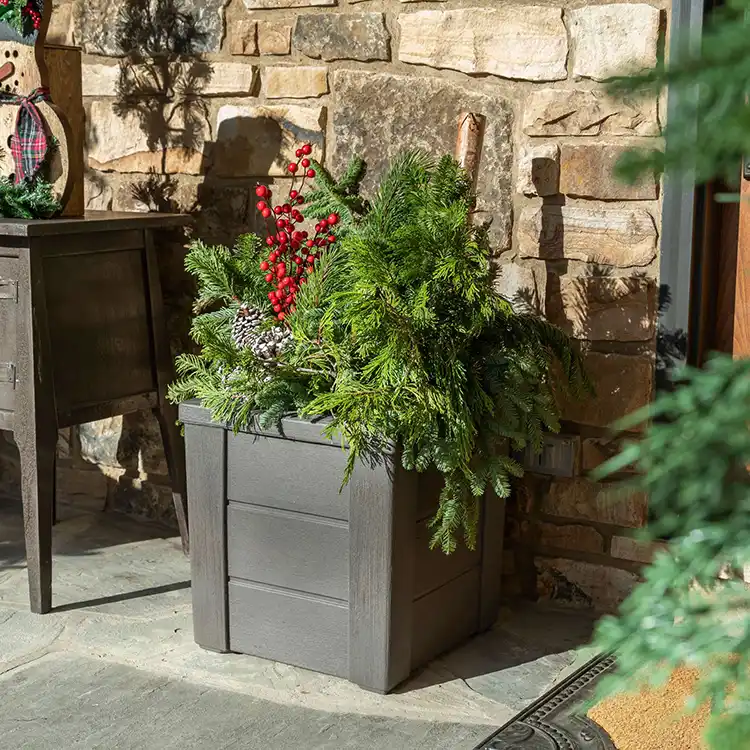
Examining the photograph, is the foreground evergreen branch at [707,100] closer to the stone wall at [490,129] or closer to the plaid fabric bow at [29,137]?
the stone wall at [490,129]

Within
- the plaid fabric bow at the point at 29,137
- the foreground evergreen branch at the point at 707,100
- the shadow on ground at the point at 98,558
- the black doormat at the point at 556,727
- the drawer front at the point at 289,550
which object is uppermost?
the plaid fabric bow at the point at 29,137

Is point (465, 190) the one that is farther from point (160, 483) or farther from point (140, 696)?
point (160, 483)

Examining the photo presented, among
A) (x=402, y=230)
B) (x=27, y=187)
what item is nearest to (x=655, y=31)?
(x=402, y=230)

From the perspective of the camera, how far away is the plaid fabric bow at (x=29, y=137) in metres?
2.83

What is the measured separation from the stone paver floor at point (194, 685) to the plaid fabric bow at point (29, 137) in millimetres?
1114

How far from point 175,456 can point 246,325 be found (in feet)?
2.75

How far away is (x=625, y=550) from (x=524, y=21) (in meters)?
1.30

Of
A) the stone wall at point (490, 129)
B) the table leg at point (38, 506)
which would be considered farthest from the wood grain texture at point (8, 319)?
the stone wall at point (490, 129)

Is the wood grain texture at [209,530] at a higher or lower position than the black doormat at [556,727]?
higher

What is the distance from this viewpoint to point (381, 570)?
225 centimetres

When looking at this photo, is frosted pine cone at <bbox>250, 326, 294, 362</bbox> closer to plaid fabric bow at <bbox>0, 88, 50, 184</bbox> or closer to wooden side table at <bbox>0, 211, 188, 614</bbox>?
wooden side table at <bbox>0, 211, 188, 614</bbox>

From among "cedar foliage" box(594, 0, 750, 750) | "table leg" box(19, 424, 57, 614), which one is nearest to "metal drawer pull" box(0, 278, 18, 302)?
"table leg" box(19, 424, 57, 614)

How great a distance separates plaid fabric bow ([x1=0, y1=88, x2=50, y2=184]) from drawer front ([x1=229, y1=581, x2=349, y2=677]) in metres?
1.22

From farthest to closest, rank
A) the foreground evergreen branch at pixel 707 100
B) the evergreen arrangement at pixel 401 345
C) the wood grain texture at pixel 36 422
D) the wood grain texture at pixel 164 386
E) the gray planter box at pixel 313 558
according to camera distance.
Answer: the wood grain texture at pixel 164 386, the wood grain texture at pixel 36 422, the gray planter box at pixel 313 558, the evergreen arrangement at pixel 401 345, the foreground evergreen branch at pixel 707 100
